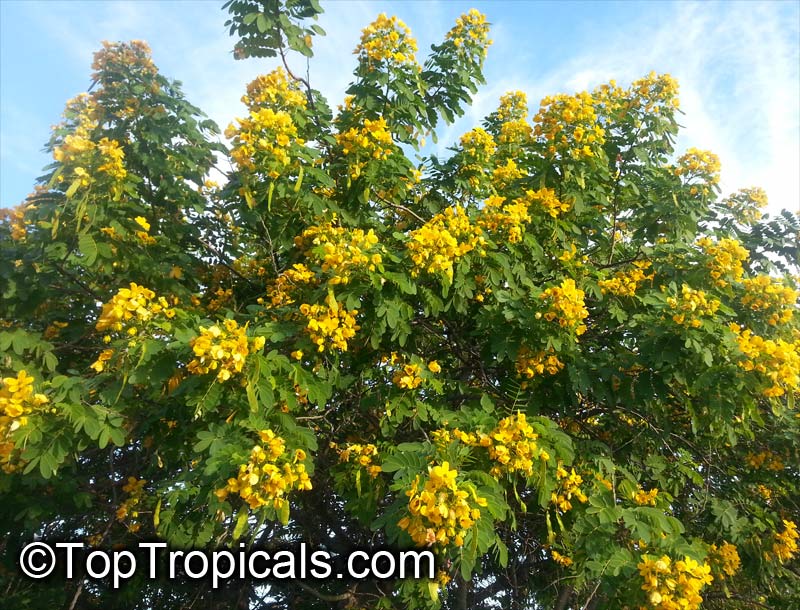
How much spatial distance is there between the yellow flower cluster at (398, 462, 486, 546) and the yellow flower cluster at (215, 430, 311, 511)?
1.47 feet

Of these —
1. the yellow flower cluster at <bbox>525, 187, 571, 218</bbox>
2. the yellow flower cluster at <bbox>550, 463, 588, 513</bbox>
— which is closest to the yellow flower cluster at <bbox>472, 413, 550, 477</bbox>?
the yellow flower cluster at <bbox>550, 463, 588, 513</bbox>

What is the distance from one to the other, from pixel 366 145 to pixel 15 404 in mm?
2128

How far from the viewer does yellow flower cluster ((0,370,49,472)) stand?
219 cm

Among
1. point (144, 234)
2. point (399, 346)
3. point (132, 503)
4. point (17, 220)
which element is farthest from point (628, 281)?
point (17, 220)

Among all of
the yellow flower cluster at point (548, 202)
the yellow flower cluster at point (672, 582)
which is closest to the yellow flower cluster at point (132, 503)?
the yellow flower cluster at point (672, 582)

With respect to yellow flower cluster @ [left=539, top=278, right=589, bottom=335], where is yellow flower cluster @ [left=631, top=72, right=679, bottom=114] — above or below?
above

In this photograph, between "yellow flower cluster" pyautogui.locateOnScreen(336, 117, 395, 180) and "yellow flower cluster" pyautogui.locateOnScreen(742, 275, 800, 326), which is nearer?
"yellow flower cluster" pyautogui.locateOnScreen(742, 275, 800, 326)

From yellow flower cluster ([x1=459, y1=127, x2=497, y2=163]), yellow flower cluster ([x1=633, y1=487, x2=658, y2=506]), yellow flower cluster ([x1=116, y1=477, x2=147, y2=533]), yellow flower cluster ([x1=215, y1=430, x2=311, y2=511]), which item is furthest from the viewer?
yellow flower cluster ([x1=459, y1=127, x2=497, y2=163])

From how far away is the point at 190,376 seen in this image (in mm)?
2395

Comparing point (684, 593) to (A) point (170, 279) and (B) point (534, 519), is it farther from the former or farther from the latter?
(A) point (170, 279)

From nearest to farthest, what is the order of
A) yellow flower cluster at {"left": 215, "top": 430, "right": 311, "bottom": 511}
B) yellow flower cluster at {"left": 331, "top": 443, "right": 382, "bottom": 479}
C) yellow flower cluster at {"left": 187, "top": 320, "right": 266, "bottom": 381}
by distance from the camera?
1. yellow flower cluster at {"left": 215, "top": 430, "right": 311, "bottom": 511}
2. yellow flower cluster at {"left": 187, "top": 320, "right": 266, "bottom": 381}
3. yellow flower cluster at {"left": 331, "top": 443, "right": 382, "bottom": 479}

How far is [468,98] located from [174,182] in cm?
206

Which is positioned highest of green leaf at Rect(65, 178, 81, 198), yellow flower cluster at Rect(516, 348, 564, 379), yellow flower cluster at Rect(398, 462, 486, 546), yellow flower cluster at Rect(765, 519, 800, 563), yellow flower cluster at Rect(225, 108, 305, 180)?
yellow flower cluster at Rect(225, 108, 305, 180)

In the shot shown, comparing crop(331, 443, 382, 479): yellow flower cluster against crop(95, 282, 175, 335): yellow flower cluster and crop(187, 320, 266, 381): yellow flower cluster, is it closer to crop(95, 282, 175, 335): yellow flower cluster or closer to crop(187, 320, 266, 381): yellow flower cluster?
crop(187, 320, 266, 381): yellow flower cluster
